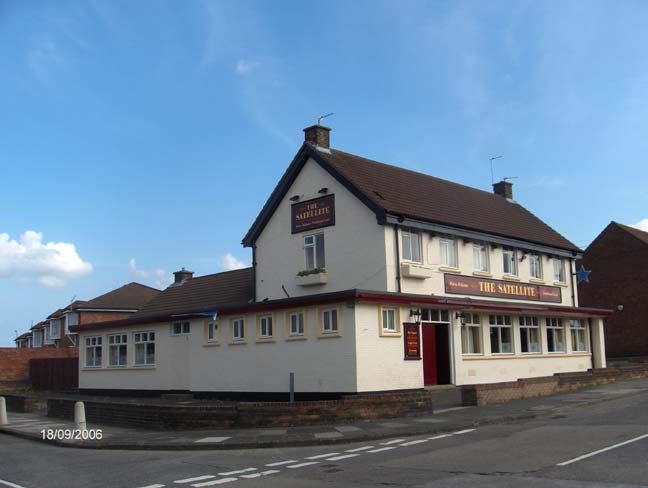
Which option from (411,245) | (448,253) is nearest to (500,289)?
(448,253)

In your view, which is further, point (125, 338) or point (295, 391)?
point (125, 338)

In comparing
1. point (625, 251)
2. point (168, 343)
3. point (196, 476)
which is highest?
point (625, 251)

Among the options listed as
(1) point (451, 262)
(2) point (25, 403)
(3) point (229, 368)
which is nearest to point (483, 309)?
(1) point (451, 262)

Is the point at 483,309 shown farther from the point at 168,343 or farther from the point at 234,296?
the point at 168,343

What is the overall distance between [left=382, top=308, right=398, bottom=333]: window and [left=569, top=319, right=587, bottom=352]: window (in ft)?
42.7

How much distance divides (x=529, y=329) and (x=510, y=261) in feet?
9.73

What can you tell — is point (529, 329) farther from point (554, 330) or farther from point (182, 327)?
point (182, 327)

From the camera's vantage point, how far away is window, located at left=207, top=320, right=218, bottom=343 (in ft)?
87.4

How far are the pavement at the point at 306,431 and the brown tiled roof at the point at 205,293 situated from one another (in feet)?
29.3

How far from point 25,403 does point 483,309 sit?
58.6 feet

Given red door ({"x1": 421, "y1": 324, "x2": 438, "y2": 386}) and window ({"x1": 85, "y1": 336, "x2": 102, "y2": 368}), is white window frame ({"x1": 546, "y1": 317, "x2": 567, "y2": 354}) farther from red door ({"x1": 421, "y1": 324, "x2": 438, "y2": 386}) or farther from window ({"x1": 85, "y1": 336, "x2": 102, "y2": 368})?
window ({"x1": 85, "y1": 336, "x2": 102, "y2": 368})

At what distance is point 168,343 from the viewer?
2962 centimetres

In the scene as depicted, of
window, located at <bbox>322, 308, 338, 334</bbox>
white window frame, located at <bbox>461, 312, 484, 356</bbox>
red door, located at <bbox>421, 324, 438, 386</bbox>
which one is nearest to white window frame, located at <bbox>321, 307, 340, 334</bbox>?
window, located at <bbox>322, 308, 338, 334</bbox>

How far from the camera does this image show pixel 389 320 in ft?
71.9
